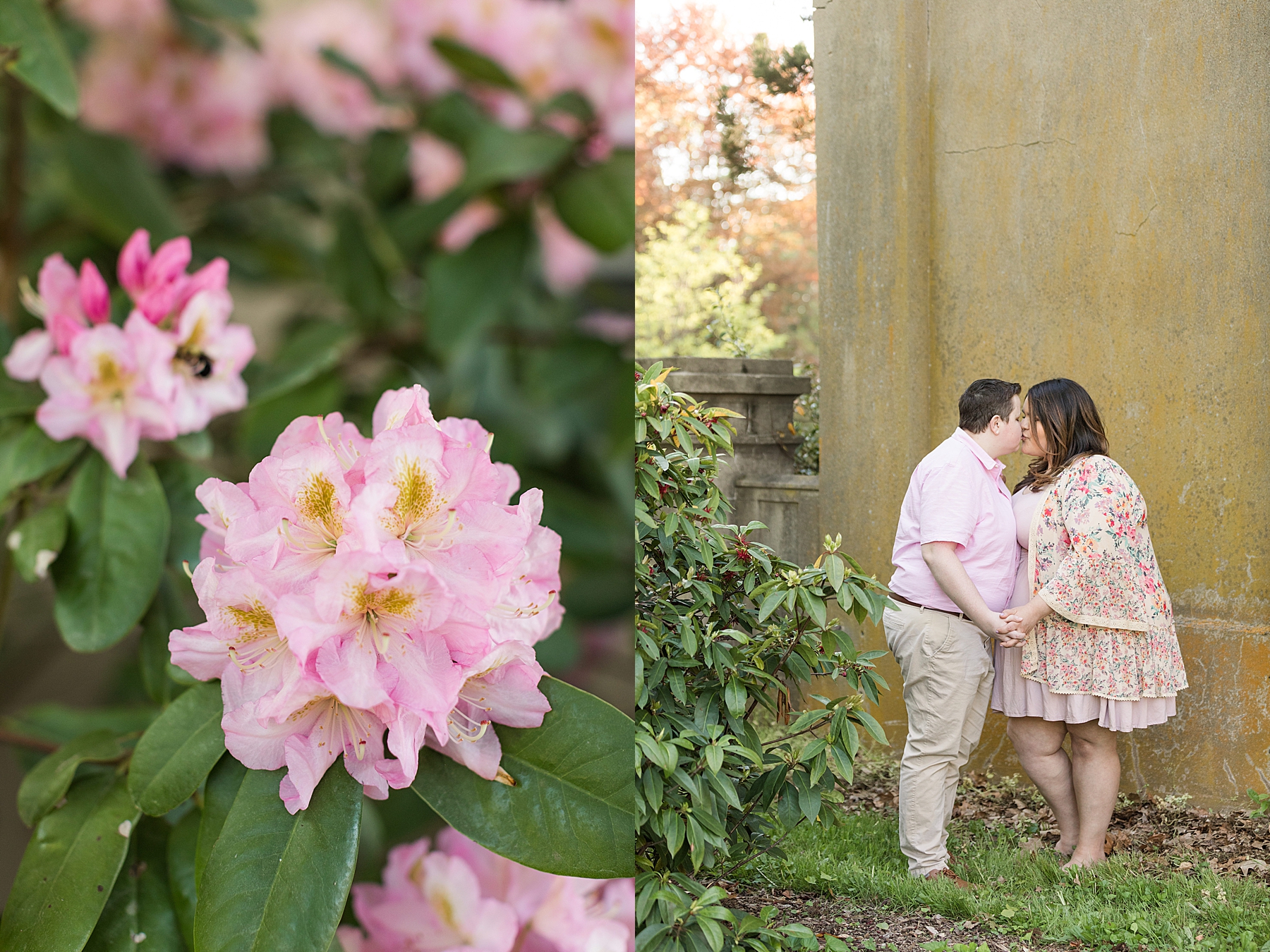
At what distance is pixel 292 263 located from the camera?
40.9 inches

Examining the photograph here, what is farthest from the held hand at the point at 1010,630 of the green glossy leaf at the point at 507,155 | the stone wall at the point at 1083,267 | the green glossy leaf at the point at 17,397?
the green glossy leaf at the point at 17,397

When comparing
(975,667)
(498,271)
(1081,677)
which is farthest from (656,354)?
(1081,677)

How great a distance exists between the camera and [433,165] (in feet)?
3.26

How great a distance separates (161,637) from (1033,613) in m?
1.12

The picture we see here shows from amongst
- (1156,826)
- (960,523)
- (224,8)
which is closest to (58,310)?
(224,8)

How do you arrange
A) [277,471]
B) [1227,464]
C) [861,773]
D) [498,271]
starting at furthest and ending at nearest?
1. [861,773]
2. [1227,464]
3. [498,271]
4. [277,471]

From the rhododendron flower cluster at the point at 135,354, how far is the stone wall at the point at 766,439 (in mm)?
655

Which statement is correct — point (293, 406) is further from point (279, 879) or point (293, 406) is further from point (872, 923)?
point (872, 923)

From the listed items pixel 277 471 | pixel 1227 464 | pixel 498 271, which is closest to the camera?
pixel 277 471

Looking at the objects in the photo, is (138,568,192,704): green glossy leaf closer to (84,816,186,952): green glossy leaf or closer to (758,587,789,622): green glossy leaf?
(84,816,186,952): green glossy leaf

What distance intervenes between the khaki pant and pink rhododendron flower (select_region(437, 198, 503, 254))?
0.85m

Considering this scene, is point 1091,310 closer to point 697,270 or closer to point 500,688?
point 697,270

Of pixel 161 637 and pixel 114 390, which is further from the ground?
pixel 114 390

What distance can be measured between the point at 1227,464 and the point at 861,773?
2.22 feet
